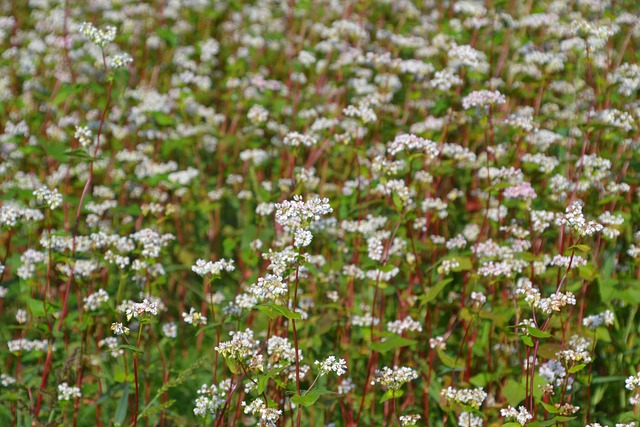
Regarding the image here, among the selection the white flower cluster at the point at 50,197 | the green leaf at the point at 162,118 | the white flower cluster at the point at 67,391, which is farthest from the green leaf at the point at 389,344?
the green leaf at the point at 162,118

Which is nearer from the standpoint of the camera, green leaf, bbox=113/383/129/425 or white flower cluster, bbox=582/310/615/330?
green leaf, bbox=113/383/129/425

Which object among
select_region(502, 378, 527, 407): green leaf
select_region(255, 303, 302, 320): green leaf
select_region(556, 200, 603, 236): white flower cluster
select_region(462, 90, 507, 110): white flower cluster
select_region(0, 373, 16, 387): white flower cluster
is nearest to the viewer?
select_region(255, 303, 302, 320): green leaf

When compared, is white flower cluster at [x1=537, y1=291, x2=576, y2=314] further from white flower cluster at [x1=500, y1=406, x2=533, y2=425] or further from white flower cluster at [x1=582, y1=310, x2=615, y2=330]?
white flower cluster at [x1=582, y1=310, x2=615, y2=330]

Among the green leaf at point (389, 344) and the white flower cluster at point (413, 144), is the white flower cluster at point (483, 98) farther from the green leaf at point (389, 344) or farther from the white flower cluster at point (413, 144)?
the green leaf at point (389, 344)

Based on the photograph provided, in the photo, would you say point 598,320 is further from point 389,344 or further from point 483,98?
point 483,98

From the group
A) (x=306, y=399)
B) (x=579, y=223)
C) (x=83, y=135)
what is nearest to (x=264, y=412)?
(x=306, y=399)

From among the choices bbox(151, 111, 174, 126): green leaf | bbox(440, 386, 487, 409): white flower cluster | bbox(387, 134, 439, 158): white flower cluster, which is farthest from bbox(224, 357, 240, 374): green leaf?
bbox(151, 111, 174, 126): green leaf
